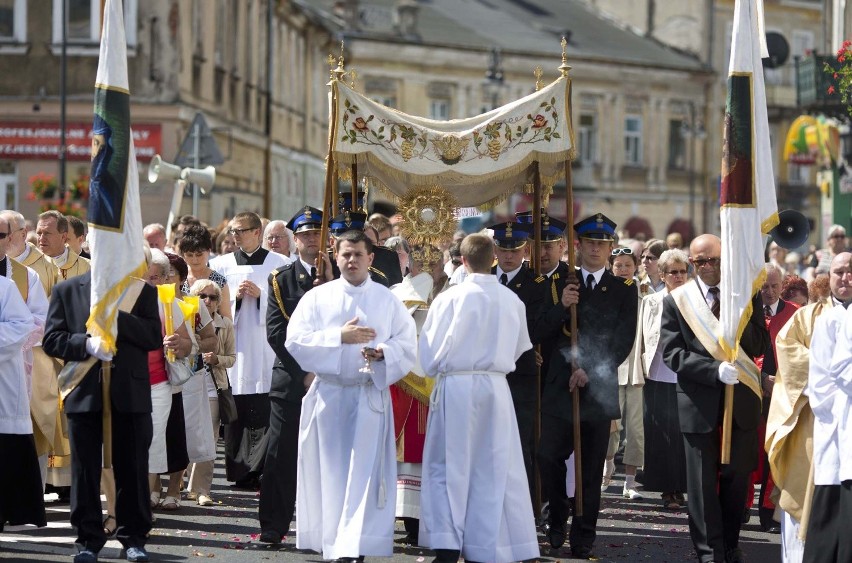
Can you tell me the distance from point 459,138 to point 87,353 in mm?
3166

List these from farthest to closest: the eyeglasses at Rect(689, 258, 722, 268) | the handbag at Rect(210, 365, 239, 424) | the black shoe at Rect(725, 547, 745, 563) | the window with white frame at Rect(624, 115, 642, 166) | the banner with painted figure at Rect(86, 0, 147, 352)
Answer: the window with white frame at Rect(624, 115, 642, 166) < the handbag at Rect(210, 365, 239, 424) < the eyeglasses at Rect(689, 258, 722, 268) < the black shoe at Rect(725, 547, 745, 563) < the banner with painted figure at Rect(86, 0, 147, 352)

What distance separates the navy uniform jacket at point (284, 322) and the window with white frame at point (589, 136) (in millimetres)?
51295

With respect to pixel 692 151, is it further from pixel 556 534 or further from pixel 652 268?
pixel 556 534

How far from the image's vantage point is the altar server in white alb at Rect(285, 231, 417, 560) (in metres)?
9.59

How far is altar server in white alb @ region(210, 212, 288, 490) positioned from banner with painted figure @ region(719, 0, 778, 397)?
14.2ft

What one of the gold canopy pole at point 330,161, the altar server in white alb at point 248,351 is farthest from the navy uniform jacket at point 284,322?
the altar server in white alb at point 248,351

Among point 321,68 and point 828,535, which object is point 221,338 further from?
point 321,68

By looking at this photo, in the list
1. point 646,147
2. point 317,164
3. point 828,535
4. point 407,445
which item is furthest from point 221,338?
point 646,147

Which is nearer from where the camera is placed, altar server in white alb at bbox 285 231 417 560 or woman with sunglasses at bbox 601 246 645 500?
altar server in white alb at bbox 285 231 417 560

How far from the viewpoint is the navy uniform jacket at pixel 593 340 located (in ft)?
35.6

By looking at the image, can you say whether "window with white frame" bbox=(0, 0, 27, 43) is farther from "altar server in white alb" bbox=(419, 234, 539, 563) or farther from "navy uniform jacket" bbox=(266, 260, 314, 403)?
"altar server in white alb" bbox=(419, 234, 539, 563)

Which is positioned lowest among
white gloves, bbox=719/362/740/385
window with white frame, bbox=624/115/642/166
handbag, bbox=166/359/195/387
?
handbag, bbox=166/359/195/387

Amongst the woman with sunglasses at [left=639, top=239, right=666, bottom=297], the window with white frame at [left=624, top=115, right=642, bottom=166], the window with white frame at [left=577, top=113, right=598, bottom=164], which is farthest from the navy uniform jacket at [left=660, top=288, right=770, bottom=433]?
the window with white frame at [left=624, top=115, right=642, bottom=166]

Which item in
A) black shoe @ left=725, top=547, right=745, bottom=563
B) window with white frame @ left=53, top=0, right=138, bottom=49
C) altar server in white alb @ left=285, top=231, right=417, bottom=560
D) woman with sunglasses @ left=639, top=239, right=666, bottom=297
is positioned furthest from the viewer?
window with white frame @ left=53, top=0, right=138, bottom=49
